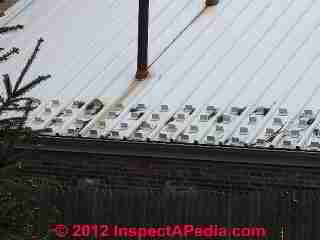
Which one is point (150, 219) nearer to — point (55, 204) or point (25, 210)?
point (55, 204)

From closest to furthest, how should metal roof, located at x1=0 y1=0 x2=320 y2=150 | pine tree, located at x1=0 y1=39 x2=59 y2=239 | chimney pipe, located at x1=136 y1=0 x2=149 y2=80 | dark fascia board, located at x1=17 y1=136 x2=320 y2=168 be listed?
pine tree, located at x1=0 y1=39 x2=59 y2=239 < dark fascia board, located at x1=17 y1=136 x2=320 y2=168 < metal roof, located at x1=0 y1=0 x2=320 y2=150 < chimney pipe, located at x1=136 y1=0 x2=149 y2=80

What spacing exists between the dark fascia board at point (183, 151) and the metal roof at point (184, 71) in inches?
8.5

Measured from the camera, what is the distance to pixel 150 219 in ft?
40.6

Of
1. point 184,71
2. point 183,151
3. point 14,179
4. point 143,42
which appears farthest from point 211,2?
point 14,179

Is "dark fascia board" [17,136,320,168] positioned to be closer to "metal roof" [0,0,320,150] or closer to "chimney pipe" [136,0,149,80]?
"metal roof" [0,0,320,150]

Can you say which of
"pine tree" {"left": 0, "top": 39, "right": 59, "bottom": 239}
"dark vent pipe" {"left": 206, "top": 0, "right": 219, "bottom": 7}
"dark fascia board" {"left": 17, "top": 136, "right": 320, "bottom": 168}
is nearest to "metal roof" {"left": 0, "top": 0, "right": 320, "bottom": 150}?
"dark vent pipe" {"left": 206, "top": 0, "right": 219, "bottom": 7}

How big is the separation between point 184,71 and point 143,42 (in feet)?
2.61

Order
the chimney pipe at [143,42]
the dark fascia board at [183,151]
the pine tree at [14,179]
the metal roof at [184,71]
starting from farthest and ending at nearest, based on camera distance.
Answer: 1. the chimney pipe at [143,42]
2. the metal roof at [184,71]
3. the dark fascia board at [183,151]
4. the pine tree at [14,179]

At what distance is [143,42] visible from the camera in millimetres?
15641

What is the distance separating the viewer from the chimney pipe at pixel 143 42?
617 inches

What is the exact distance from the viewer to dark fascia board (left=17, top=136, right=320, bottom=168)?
41.1 feet

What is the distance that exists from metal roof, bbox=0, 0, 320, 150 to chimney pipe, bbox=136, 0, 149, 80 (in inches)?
6.3

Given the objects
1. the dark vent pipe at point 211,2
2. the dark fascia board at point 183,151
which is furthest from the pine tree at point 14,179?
the dark vent pipe at point 211,2

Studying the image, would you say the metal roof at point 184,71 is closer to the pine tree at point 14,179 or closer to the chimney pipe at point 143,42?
the chimney pipe at point 143,42
